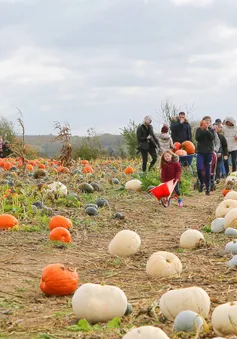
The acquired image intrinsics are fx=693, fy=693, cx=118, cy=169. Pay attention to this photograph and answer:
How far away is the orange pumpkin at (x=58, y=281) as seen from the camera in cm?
598

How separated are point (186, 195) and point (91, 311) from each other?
429 inches

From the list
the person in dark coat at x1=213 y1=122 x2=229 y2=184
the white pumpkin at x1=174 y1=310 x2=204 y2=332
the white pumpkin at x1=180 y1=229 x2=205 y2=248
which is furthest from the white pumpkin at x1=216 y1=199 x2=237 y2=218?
the person in dark coat at x1=213 y1=122 x2=229 y2=184

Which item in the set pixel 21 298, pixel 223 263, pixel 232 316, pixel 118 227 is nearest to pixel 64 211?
pixel 118 227

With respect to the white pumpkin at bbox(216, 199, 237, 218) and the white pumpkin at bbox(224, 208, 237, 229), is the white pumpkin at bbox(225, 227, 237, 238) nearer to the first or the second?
the white pumpkin at bbox(224, 208, 237, 229)

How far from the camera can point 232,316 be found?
434 cm

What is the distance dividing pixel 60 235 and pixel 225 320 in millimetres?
4638

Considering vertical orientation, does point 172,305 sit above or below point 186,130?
below

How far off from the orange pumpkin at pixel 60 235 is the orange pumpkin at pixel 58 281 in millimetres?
2618

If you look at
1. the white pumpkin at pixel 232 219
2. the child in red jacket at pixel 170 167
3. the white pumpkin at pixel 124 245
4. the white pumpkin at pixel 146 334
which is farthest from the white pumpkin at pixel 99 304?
the child in red jacket at pixel 170 167

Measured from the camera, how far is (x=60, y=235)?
8773mm

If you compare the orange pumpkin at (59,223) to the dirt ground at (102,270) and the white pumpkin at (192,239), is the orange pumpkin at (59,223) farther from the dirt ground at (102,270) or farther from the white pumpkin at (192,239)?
the white pumpkin at (192,239)

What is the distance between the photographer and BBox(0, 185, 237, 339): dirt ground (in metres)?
4.95

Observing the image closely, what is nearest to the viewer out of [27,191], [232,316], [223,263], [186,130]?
[232,316]

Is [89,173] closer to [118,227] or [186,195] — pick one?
[186,195]
